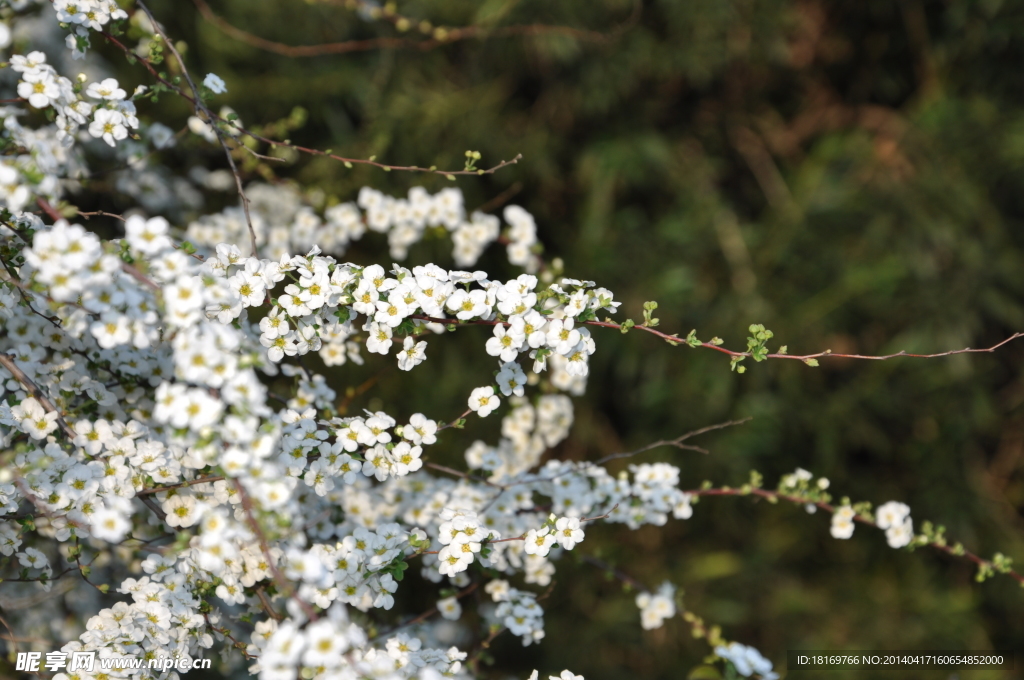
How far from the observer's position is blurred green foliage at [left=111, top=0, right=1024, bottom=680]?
2432 mm

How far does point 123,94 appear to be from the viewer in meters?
0.96

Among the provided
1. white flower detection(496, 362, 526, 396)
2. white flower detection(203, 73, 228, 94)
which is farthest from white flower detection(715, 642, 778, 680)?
white flower detection(203, 73, 228, 94)

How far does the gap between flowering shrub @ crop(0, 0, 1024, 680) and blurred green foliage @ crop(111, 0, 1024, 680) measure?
45.3 inches

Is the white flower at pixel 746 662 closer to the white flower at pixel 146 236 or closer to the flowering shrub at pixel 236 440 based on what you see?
the flowering shrub at pixel 236 440

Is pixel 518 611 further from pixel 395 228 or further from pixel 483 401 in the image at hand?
pixel 395 228

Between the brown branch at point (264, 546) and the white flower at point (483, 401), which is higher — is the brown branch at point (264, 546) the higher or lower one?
the lower one

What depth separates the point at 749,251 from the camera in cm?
264

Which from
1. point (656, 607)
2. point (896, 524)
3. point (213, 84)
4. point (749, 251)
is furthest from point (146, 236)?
point (749, 251)

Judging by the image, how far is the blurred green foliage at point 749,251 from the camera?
2432 millimetres

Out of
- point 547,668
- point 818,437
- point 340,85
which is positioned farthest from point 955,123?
point 547,668

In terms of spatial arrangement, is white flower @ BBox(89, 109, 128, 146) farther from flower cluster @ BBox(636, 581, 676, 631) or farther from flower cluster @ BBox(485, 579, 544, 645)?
flower cluster @ BBox(636, 581, 676, 631)

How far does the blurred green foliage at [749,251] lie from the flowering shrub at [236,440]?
115 centimetres

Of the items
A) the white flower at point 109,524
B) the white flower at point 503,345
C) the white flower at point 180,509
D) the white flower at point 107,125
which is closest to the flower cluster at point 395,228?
the white flower at point 107,125

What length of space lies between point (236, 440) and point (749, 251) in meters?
2.36
